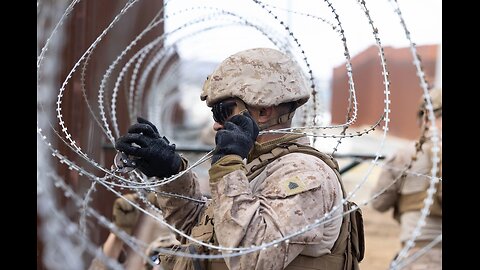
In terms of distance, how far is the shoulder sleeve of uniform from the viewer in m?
2.54

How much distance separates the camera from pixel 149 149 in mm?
2779

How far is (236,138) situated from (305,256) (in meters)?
0.50

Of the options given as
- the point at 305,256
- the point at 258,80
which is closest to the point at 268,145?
the point at 258,80

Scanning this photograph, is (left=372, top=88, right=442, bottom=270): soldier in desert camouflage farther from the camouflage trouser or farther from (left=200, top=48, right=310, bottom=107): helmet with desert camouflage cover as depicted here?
(left=200, top=48, right=310, bottom=107): helmet with desert camouflage cover

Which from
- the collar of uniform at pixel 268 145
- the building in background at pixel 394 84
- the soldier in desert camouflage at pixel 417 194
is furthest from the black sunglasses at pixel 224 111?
the building in background at pixel 394 84

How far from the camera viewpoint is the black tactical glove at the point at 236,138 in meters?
2.53

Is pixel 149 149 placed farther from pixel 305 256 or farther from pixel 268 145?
pixel 305 256

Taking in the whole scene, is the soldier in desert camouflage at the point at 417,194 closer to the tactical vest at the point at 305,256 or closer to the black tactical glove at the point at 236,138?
the tactical vest at the point at 305,256

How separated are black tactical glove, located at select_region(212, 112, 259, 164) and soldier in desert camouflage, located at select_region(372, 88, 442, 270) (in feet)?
9.04

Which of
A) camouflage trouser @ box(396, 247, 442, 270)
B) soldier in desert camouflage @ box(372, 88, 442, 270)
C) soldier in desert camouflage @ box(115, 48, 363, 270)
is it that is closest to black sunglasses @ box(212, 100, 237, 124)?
soldier in desert camouflage @ box(115, 48, 363, 270)

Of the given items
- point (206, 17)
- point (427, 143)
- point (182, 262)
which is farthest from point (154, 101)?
point (182, 262)

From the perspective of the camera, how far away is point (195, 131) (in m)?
16.9
